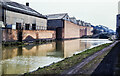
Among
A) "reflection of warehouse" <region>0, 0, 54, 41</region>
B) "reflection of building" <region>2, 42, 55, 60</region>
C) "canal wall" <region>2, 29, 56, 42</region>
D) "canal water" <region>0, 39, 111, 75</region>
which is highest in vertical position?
"reflection of warehouse" <region>0, 0, 54, 41</region>

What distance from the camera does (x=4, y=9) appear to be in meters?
22.9

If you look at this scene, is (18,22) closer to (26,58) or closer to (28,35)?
(28,35)

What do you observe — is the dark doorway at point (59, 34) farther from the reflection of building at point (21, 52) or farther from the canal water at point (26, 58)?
the canal water at point (26, 58)

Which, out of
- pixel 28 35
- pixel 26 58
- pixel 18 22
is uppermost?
pixel 18 22

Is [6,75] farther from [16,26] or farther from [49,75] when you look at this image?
[16,26]

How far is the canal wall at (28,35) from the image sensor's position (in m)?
19.4

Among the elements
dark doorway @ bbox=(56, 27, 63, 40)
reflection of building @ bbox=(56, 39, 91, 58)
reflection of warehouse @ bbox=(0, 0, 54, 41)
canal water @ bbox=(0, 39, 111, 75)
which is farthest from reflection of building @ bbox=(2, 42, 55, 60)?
dark doorway @ bbox=(56, 27, 63, 40)

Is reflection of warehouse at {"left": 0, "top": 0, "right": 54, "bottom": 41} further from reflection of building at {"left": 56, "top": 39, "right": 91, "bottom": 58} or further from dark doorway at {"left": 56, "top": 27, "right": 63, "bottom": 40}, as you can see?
reflection of building at {"left": 56, "top": 39, "right": 91, "bottom": 58}

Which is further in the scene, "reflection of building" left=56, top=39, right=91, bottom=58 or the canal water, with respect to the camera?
"reflection of building" left=56, top=39, right=91, bottom=58

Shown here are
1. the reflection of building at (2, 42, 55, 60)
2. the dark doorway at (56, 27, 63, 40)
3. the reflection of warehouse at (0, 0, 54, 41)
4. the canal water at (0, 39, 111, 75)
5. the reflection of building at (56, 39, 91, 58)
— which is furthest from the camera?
the dark doorway at (56, 27, 63, 40)

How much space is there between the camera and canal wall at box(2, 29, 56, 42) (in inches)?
765

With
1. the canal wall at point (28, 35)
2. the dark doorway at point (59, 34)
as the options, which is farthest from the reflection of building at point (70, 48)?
the dark doorway at point (59, 34)

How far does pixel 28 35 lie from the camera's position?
80.9 ft

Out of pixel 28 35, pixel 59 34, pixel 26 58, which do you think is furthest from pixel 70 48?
pixel 59 34
